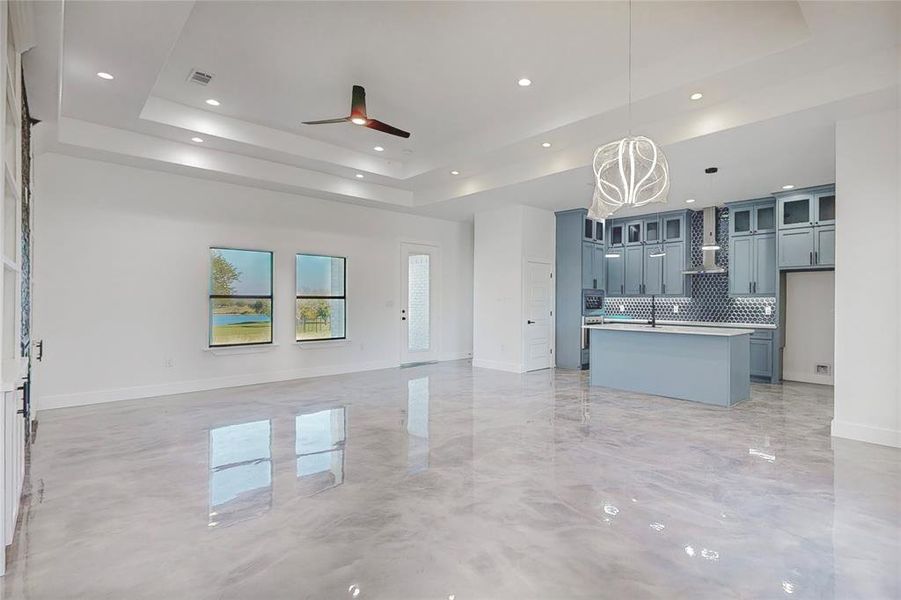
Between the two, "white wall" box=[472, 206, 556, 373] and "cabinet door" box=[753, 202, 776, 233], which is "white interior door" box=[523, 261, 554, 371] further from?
"cabinet door" box=[753, 202, 776, 233]

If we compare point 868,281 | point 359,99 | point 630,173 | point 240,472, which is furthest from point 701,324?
point 240,472

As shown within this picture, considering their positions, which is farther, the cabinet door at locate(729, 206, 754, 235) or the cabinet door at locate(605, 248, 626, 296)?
the cabinet door at locate(605, 248, 626, 296)

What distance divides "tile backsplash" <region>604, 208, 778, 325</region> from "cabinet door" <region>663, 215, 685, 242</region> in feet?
0.66

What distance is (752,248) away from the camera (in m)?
7.44

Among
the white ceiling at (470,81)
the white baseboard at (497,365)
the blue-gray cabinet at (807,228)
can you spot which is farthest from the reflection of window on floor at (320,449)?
the blue-gray cabinet at (807,228)

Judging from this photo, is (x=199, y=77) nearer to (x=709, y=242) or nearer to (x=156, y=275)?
(x=156, y=275)

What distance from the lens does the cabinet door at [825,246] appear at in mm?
6469

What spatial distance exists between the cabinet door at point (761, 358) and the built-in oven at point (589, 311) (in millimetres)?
2408

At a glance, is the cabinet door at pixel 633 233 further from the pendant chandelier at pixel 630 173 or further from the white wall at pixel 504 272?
the pendant chandelier at pixel 630 173

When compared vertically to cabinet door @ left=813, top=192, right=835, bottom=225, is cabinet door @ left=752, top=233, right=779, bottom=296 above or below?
below

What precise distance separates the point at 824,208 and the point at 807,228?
33 cm

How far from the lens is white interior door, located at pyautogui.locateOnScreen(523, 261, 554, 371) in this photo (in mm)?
7984

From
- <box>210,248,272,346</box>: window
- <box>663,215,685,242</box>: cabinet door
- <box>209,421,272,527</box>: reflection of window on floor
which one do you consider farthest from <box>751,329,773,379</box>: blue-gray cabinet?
<box>210,248,272,346</box>: window

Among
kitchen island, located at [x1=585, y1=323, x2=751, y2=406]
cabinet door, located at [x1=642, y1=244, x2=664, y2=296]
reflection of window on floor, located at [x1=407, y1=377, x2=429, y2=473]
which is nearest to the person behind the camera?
reflection of window on floor, located at [x1=407, y1=377, x2=429, y2=473]
